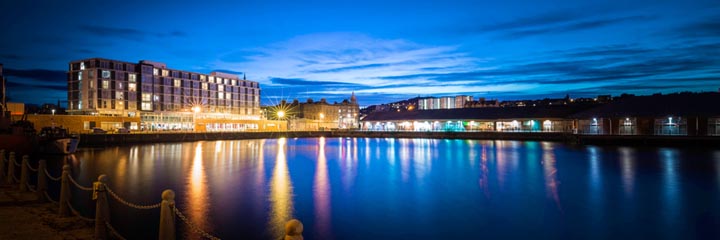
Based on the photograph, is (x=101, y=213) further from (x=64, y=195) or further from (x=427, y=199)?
(x=427, y=199)

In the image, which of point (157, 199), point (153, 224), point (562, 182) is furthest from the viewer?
point (562, 182)

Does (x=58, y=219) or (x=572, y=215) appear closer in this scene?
(x=58, y=219)

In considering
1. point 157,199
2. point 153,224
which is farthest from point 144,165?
point 153,224

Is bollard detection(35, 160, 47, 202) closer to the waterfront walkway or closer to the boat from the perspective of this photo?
the waterfront walkway

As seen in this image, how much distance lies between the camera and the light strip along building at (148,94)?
276ft

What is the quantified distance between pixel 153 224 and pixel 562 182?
19.5 m

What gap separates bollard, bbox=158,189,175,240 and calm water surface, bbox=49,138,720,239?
5.60 meters

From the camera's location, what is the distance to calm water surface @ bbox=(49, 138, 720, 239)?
44.4 ft

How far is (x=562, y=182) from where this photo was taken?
76.8 feet

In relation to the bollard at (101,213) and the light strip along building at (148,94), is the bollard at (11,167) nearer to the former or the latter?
the bollard at (101,213)

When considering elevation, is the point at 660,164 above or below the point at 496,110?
below

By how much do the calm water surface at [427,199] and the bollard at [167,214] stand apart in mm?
5604

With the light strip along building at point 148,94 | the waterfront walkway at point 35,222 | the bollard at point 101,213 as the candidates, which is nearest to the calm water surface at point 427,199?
the waterfront walkway at point 35,222

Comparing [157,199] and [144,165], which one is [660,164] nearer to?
[157,199]
